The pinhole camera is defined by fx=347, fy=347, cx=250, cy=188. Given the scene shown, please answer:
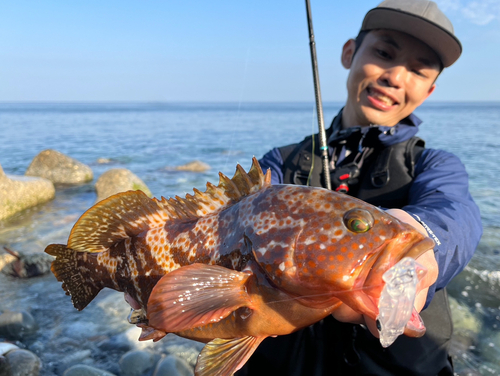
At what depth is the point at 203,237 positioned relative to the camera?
206 cm

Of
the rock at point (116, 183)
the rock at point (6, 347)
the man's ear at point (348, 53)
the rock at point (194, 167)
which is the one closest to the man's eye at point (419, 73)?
the man's ear at point (348, 53)

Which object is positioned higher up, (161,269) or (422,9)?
(422,9)

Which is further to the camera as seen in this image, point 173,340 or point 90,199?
point 90,199

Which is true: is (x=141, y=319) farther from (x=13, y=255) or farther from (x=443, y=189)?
(x=13, y=255)

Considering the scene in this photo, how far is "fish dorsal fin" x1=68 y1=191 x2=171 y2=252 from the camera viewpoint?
7.62ft

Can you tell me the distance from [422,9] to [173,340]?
4.74 metres

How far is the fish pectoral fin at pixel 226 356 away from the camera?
74.8 inches

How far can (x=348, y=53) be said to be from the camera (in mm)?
4367

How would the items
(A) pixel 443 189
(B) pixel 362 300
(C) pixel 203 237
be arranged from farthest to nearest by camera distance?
(A) pixel 443 189
(C) pixel 203 237
(B) pixel 362 300

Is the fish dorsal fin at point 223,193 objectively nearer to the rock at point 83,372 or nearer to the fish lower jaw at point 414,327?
the fish lower jaw at point 414,327

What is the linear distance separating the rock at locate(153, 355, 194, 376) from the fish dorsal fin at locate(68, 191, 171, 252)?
2083mm

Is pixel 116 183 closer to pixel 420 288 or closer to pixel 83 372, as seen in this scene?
pixel 83 372

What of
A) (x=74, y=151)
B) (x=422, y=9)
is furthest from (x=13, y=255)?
(x=74, y=151)

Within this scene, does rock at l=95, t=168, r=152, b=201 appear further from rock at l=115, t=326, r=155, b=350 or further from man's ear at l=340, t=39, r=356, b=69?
man's ear at l=340, t=39, r=356, b=69
